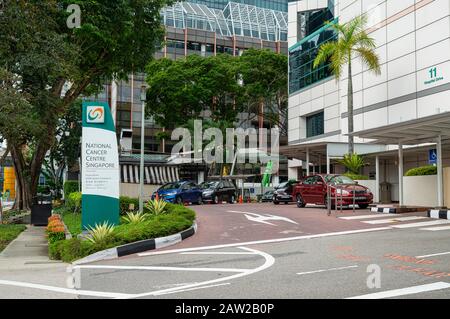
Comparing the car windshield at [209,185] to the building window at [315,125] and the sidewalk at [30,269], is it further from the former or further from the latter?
the sidewalk at [30,269]

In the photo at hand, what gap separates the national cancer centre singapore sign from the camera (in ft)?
48.7

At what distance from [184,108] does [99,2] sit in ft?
75.1

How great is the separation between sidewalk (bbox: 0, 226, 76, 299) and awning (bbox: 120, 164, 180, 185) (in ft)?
69.8

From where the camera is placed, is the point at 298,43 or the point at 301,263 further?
the point at 298,43

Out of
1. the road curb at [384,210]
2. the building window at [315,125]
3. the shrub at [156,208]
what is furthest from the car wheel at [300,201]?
the building window at [315,125]

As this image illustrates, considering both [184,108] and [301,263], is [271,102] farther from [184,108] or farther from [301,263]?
[301,263]

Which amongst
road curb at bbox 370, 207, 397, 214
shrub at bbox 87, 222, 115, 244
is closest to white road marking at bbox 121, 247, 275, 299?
shrub at bbox 87, 222, 115, 244

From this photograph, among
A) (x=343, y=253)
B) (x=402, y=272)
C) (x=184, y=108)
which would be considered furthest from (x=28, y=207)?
(x=402, y=272)

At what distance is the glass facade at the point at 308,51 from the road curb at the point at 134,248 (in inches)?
1234

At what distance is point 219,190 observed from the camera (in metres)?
35.5

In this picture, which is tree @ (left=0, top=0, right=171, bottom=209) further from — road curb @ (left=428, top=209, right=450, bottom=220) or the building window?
the building window

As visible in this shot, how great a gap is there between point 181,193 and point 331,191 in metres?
13.4

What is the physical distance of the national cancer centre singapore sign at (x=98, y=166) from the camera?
1484 cm

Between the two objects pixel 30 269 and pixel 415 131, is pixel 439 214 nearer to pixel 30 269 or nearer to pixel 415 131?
pixel 415 131
